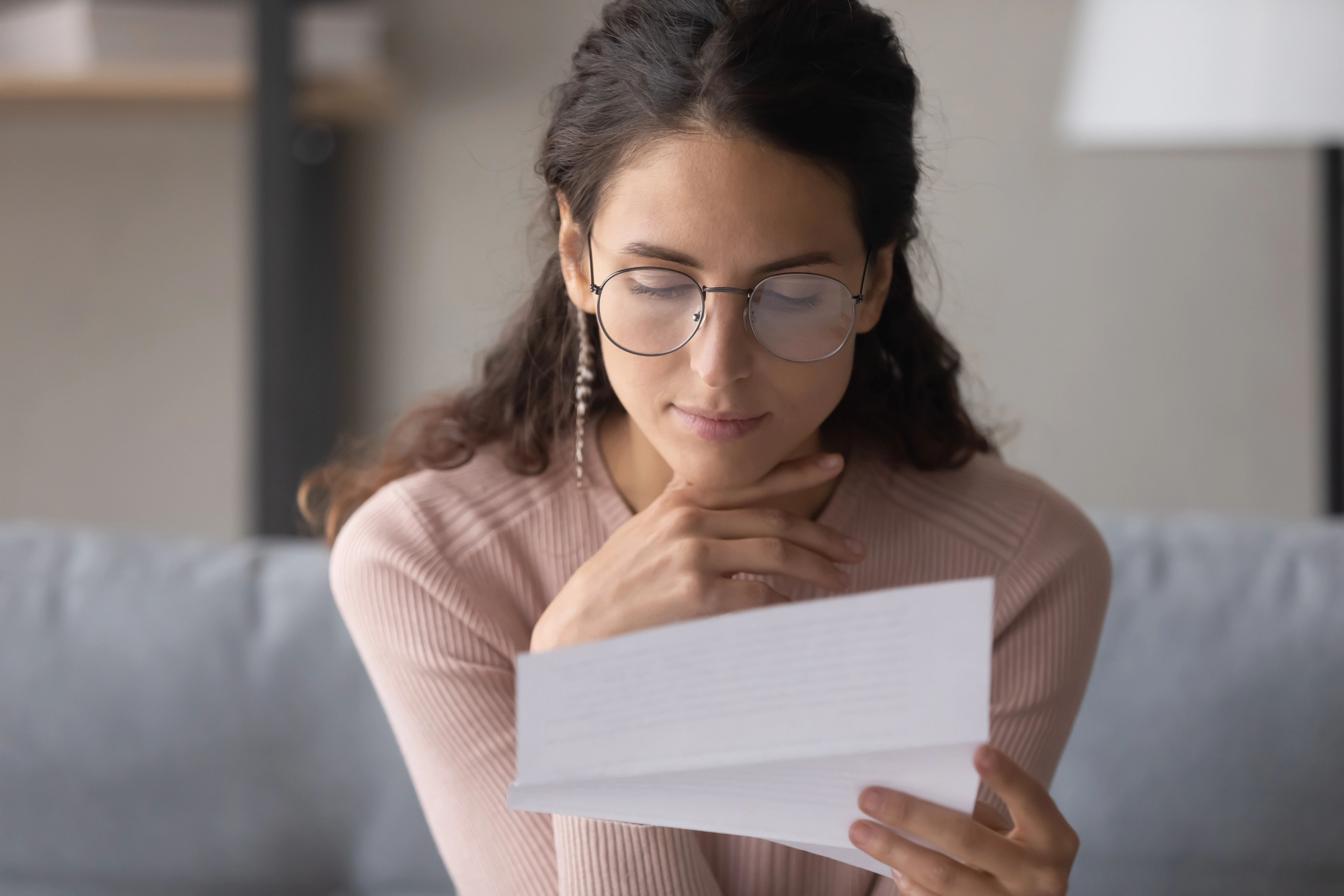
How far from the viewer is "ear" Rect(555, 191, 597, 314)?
0.99 m

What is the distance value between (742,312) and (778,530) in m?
0.18

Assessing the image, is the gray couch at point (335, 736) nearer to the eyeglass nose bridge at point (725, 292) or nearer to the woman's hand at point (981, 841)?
the woman's hand at point (981, 841)

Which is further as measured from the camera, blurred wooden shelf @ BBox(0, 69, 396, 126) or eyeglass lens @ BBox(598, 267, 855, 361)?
blurred wooden shelf @ BBox(0, 69, 396, 126)

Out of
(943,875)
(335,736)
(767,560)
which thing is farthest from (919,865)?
(335,736)

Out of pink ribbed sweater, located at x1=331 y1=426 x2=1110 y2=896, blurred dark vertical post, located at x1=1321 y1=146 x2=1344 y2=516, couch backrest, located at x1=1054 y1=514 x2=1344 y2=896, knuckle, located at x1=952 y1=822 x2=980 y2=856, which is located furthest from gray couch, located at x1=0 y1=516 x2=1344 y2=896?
blurred dark vertical post, located at x1=1321 y1=146 x2=1344 y2=516

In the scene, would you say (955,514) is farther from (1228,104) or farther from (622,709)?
(1228,104)

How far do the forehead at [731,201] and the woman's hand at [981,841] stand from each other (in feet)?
1.34

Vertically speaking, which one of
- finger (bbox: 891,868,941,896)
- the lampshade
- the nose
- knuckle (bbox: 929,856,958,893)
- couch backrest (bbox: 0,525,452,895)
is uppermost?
the lampshade

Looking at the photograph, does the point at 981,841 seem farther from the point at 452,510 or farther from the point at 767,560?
the point at 452,510

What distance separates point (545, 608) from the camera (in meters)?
1.10

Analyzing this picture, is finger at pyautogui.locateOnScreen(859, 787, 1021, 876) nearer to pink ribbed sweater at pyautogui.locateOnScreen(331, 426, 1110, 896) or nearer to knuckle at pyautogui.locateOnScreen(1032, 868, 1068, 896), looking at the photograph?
knuckle at pyautogui.locateOnScreen(1032, 868, 1068, 896)

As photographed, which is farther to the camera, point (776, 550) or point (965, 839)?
point (776, 550)

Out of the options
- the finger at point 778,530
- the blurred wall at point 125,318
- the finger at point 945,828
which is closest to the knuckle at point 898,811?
the finger at point 945,828

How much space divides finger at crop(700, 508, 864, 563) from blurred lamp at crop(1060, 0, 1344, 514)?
1155 mm
